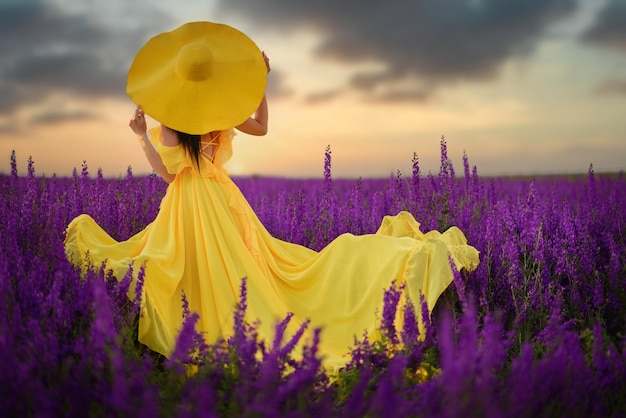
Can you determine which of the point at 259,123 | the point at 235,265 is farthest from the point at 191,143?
the point at 235,265

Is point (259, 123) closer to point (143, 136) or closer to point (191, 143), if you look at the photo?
point (191, 143)

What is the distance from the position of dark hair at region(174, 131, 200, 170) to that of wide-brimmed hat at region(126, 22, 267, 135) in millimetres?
89

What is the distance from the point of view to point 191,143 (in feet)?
10.2

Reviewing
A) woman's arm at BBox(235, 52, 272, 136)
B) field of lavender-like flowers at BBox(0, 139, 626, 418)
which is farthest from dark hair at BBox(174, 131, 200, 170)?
field of lavender-like flowers at BBox(0, 139, 626, 418)

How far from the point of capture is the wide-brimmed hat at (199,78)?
3020 mm

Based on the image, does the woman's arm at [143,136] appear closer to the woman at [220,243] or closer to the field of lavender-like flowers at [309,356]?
the woman at [220,243]

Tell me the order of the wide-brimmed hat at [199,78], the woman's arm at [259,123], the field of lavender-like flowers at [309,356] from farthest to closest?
the woman's arm at [259,123]
the wide-brimmed hat at [199,78]
the field of lavender-like flowers at [309,356]

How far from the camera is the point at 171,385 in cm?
176

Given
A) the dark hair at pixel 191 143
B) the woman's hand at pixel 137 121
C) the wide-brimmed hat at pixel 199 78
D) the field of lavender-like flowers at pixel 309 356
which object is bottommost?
the field of lavender-like flowers at pixel 309 356

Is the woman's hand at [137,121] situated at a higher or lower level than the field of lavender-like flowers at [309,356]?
higher

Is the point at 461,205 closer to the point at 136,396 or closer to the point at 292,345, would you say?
the point at 292,345

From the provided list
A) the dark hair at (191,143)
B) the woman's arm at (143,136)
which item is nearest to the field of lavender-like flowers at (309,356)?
the woman's arm at (143,136)

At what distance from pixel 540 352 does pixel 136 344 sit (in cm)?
213

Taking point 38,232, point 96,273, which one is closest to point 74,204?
point 38,232
